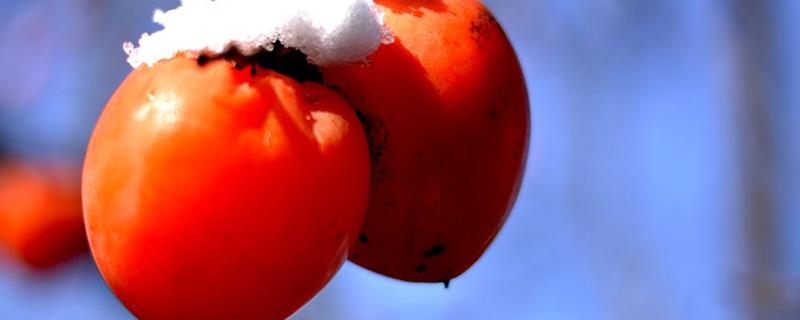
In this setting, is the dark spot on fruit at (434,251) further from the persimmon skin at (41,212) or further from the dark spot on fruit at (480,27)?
the persimmon skin at (41,212)

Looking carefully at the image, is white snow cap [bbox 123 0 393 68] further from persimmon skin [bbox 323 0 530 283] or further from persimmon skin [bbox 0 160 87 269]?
persimmon skin [bbox 0 160 87 269]

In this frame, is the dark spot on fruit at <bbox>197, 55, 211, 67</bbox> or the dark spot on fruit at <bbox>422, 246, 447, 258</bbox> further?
the dark spot on fruit at <bbox>422, 246, 447, 258</bbox>

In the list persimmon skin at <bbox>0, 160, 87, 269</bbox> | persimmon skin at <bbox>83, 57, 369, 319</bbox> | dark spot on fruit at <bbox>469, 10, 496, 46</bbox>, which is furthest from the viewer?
persimmon skin at <bbox>0, 160, 87, 269</bbox>

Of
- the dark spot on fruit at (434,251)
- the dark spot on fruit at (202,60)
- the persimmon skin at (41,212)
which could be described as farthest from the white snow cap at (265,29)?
the persimmon skin at (41,212)

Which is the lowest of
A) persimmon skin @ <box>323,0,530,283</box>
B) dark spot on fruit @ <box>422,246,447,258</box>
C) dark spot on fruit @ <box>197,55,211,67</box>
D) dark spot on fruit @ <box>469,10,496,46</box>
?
dark spot on fruit @ <box>422,246,447,258</box>

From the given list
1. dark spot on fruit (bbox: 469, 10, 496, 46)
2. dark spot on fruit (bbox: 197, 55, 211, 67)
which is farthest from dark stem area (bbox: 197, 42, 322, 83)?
dark spot on fruit (bbox: 469, 10, 496, 46)

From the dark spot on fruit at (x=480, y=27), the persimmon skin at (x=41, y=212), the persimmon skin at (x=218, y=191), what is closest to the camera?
the persimmon skin at (x=218, y=191)
